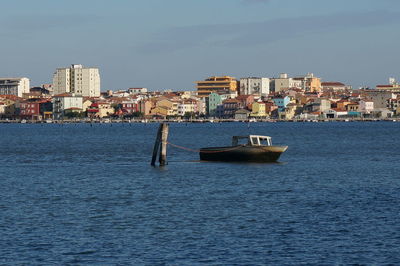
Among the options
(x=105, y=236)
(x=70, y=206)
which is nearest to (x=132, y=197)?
(x=70, y=206)

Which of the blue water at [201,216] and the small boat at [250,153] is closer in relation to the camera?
the blue water at [201,216]

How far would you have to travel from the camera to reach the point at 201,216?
30.9 m

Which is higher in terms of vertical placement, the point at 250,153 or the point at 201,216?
the point at 250,153

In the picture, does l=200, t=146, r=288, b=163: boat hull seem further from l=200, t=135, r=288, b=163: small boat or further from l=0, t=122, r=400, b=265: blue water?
l=0, t=122, r=400, b=265: blue water

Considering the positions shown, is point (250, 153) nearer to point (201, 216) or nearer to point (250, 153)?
point (250, 153)

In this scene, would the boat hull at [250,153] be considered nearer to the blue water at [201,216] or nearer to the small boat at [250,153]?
the small boat at [250,153]

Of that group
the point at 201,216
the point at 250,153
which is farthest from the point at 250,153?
the point at 201,216

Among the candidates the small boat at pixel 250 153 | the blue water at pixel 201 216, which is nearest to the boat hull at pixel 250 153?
the small boat at pixel 250 153

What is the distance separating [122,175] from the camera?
48.3 metres

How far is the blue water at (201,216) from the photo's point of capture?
24312 mm

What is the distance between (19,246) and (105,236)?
8.75ft

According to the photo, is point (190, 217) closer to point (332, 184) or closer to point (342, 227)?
point (342, 227)

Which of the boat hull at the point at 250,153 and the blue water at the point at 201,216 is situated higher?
the boat hull at the point at 250,153

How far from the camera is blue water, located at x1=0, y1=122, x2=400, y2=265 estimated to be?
79.8 ft
